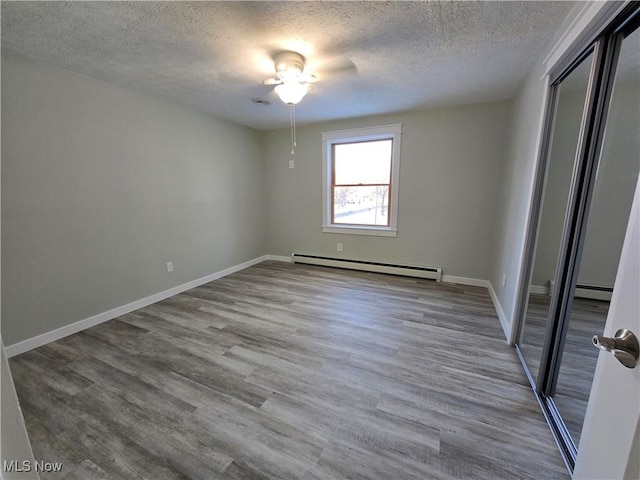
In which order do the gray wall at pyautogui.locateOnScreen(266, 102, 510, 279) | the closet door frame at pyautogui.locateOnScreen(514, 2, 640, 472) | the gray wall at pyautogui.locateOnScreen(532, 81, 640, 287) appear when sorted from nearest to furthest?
1. the closet door frame at pyautogui.locateOnScreen(514, 2, 640, 472)
2. the gray wall at pyautogui.locateOnScreen(532, 81, 640, 287)
3. the gray wall at pyautogui.locateOnScreen(266, 102, 510, 279)

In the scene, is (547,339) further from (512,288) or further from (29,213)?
(29,213)

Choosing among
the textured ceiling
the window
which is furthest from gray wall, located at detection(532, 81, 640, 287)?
the window

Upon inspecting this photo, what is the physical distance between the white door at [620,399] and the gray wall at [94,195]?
342cm

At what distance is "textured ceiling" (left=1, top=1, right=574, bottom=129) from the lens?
152cm

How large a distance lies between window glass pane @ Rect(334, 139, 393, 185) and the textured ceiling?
3.79 feet

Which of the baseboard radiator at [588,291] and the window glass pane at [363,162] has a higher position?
the window glass pane at [363,162]

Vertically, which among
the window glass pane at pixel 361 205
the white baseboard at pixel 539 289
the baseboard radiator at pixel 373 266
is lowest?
the baseboard radiator at pixel 373 266

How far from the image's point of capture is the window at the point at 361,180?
3.80 meters

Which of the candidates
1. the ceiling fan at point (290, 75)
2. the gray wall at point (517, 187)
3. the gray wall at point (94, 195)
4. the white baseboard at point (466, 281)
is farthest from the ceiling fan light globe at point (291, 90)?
the white baseboard at point (466, 281)

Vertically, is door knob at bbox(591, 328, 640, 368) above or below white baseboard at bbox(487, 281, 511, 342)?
above

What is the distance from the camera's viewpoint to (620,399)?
0.68 meters

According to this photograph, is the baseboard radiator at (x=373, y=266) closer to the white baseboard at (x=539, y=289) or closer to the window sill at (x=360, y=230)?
the window sill at (x=360, y=230)

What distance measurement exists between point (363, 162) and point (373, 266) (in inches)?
63.3

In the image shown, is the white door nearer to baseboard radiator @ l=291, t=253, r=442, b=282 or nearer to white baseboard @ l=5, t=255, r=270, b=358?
white baseboard @ l=5, t=255, r=270, b=358
